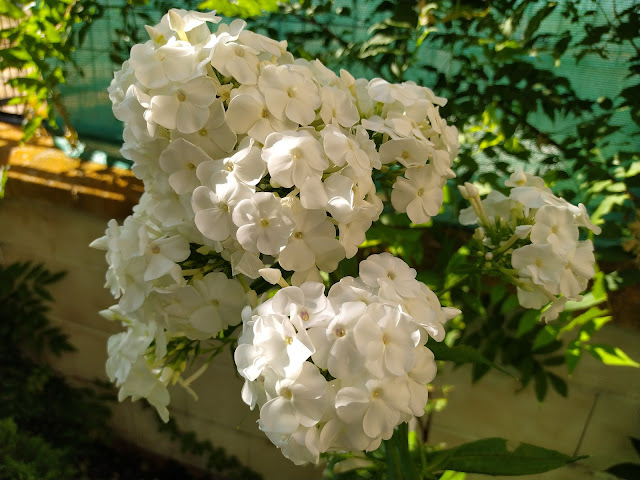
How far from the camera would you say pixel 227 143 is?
0.50m

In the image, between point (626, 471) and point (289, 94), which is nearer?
point (289, 94)

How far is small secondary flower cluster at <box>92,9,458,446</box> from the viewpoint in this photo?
1.49 feet

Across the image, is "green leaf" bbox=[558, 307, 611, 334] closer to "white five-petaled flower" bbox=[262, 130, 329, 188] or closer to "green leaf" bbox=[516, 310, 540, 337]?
"green leaf" bbox=[516, 310, 540, 337]

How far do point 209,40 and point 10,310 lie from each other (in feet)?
3.83

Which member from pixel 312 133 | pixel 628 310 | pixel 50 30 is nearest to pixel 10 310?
pixel 50 30

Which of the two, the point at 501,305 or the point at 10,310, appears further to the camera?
the point at 10,310

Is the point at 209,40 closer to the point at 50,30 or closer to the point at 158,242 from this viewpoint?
the point at 158,242

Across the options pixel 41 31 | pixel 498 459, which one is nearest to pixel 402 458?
pixel 498 459

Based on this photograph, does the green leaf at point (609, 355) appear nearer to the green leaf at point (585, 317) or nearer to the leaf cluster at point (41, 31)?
the green leaf at point (585, 317)

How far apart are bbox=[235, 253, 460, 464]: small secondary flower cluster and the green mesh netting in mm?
683

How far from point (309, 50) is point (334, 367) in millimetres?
819

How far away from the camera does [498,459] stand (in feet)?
2.19

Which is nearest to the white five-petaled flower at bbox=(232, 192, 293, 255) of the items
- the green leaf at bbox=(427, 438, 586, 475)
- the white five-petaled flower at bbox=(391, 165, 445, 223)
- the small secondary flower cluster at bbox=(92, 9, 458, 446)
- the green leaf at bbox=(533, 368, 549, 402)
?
the small secondary flower cluster at bbox=(92, 9, 458, 446)

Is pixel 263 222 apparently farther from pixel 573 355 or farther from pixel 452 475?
pixel 573 355
